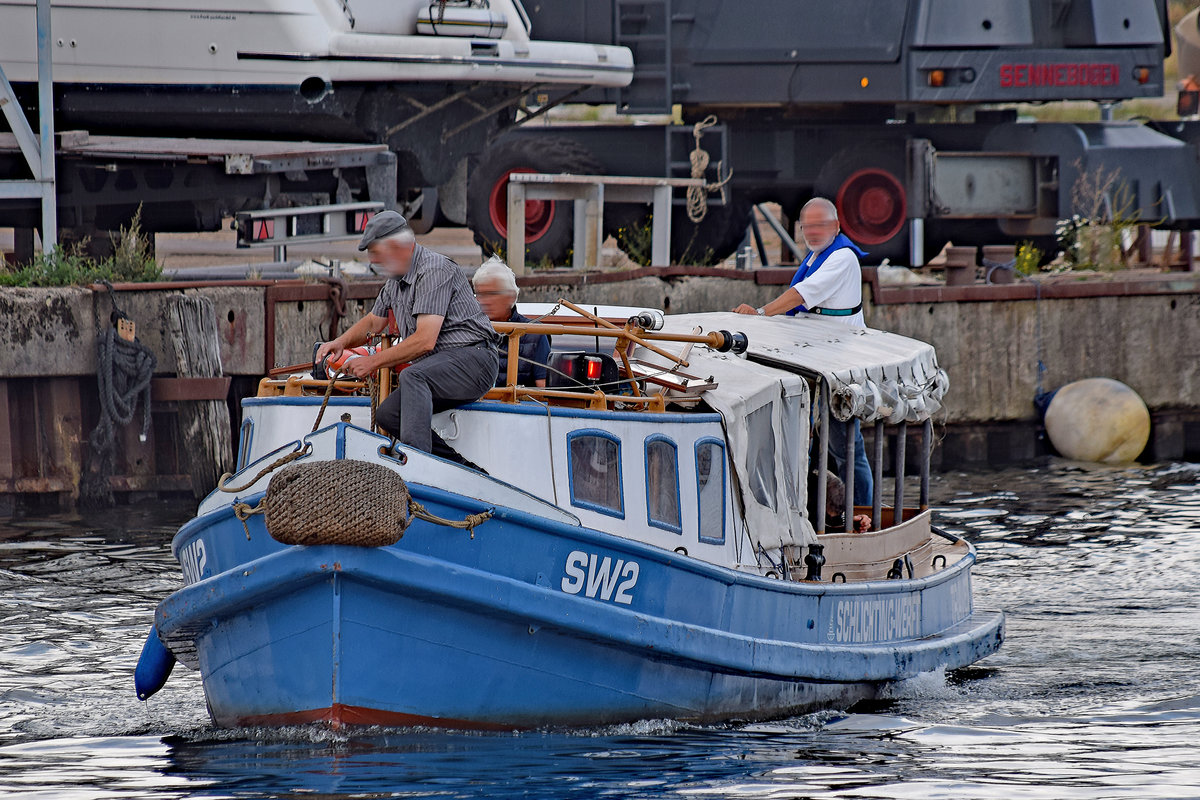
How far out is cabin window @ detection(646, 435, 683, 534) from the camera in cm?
888

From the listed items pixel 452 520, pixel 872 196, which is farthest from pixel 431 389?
pixel 872 196

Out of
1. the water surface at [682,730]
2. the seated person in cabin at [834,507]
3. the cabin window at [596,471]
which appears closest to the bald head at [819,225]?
the seated person in cabin at [834,507]

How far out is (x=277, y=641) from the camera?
820 centimetres

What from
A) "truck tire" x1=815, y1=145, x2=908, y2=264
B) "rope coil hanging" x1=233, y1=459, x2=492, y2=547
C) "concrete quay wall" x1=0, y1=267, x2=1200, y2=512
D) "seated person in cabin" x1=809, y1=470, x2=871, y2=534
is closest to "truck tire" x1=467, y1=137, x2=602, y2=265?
"truck tire" x1=815, y1=145, x2=908, y2=264

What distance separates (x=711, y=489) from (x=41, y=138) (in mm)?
8769

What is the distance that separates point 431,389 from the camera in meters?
8.40

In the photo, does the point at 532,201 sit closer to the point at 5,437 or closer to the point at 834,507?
the point at 5,437

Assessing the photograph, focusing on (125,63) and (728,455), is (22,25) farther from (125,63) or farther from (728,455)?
(728,455)

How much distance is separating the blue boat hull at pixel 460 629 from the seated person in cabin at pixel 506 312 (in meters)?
1.42

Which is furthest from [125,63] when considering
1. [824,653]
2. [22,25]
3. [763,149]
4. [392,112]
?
[824,653]

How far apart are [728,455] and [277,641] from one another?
2.61 m

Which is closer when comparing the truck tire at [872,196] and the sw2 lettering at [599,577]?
the sw2 lettering at [599,577]

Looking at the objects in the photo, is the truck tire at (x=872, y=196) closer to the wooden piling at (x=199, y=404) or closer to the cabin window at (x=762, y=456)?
the wooden piling at (x=199, y=404)

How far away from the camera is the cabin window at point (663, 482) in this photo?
8.88 m
